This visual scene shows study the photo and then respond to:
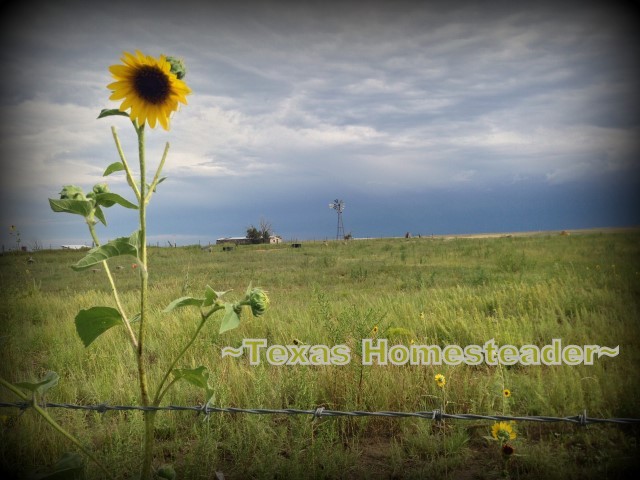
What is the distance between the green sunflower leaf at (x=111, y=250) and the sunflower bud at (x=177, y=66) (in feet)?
1.61

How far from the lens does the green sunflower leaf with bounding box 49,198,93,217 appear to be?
143cm

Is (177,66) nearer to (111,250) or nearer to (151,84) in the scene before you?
(151,84)

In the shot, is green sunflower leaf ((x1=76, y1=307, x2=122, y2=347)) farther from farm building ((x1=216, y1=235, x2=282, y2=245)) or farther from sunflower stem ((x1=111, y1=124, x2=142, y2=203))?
farm building ((x1=216, y1=235, x2=282, y2=245))

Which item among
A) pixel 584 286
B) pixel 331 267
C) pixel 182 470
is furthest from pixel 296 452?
pixel 331 267

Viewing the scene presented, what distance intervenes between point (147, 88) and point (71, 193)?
408mm

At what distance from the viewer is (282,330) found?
5.11 m

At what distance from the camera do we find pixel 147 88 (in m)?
1.41

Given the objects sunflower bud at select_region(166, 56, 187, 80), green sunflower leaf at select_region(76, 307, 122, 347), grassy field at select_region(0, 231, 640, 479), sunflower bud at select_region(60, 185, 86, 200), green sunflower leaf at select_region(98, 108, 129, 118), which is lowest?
grassy field at select_region(0, 231, 640, 479)

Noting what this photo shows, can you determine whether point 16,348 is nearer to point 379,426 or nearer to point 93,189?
point 379,426

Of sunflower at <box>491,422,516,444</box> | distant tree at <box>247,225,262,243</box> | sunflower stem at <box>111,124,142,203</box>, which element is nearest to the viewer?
sunflower stem at <box>111,124,142,203</box>

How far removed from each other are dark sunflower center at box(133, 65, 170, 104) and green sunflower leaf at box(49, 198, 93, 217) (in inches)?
14.5

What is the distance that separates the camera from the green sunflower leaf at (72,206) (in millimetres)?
1432

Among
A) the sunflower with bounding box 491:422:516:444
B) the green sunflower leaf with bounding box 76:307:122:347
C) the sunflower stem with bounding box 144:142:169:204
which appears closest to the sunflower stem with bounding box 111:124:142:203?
the sunflower stem with bounding box 144:142:169:204

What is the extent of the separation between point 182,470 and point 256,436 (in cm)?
42
